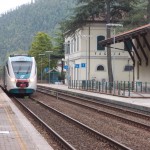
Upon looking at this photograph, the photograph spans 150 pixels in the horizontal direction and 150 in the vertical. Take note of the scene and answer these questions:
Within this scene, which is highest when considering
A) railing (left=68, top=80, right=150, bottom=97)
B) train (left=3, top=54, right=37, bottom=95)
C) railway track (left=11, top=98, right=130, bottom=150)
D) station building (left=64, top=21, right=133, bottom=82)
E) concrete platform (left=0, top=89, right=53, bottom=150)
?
station building (left=64, top=21, right=133, bottom=82)

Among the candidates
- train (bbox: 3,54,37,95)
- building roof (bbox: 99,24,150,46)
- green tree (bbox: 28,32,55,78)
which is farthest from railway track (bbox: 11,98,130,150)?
green tree (bbox: 28,32,55,78)

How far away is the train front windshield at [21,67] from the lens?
3666cm

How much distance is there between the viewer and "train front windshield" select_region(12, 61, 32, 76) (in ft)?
→ 120

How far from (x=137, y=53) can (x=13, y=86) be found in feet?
51.8

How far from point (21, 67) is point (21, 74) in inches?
24.5

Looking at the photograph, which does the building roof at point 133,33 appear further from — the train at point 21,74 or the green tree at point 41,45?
the green tree at point 41,45

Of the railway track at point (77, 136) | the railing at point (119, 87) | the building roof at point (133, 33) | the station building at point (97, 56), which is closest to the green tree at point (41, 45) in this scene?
the station building at point (97, 56)

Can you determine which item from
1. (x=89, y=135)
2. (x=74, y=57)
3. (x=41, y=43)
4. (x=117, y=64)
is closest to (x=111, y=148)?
(x=89, y=135)

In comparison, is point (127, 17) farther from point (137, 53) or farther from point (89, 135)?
point (89, 135)

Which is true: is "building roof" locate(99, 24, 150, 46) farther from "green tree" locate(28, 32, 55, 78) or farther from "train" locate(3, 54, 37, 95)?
"green tree" locate(28, 32, 55, 78)

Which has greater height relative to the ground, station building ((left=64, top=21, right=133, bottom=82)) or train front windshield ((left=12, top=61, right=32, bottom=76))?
station building ((left=64, top=21, right=133, bottom=82))

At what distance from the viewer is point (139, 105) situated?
90.6 feet

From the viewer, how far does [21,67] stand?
3681 cm

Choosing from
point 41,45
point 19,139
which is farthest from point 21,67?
point 41,45
